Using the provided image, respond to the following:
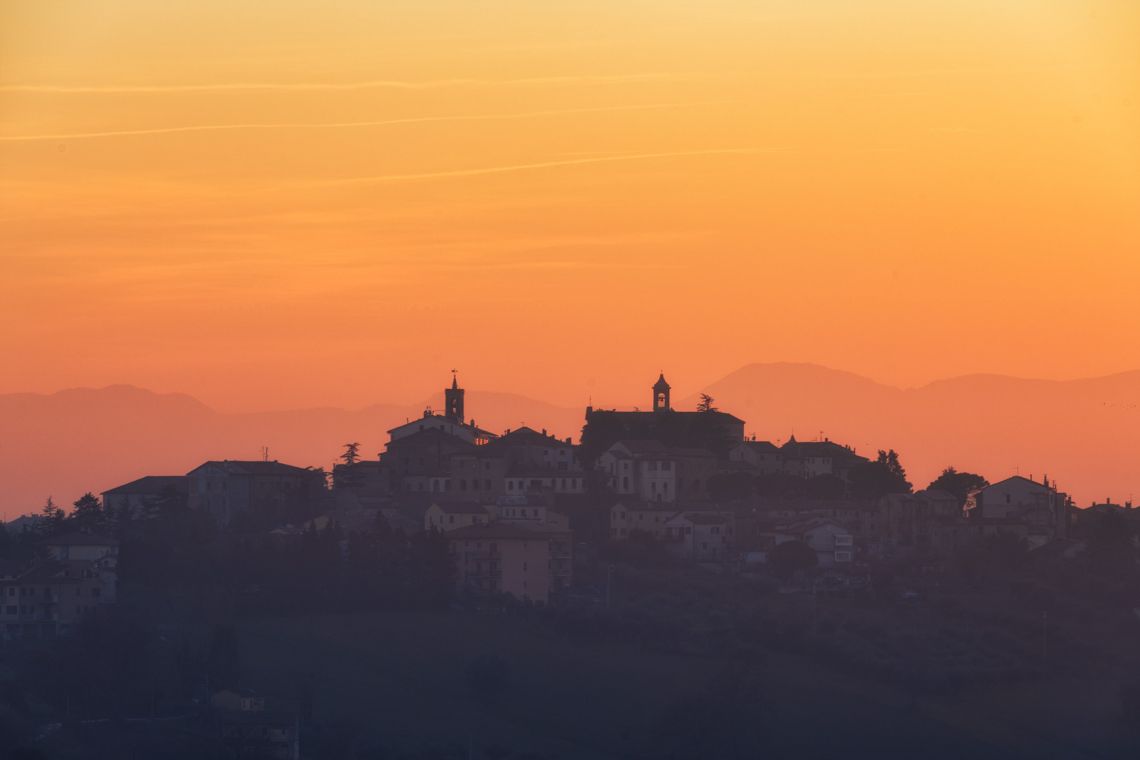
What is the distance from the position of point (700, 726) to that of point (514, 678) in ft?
23.9

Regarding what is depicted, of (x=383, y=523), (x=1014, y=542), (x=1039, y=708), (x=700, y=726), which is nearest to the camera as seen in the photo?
(x=700, y=726)

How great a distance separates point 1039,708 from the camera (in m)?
103

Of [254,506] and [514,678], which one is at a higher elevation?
[254,506]

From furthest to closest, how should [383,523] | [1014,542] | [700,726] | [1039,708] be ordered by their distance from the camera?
[1014,542] < [383,523] < [1039,708] < [700,726]

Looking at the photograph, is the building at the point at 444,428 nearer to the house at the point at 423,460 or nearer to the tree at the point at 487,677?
the house at the point at 423,460

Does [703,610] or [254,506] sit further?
[254,506]

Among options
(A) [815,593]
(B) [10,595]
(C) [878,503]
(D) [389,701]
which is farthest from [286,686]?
(C) [878,503]

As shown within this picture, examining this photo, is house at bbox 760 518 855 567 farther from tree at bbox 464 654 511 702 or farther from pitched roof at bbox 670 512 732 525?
tree at bbox 464 654 511 702

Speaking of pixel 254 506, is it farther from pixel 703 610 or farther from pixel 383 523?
pixel 703 610

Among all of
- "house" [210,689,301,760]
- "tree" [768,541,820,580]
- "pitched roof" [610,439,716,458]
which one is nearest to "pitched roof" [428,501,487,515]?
"tree" [768,541,820,580]

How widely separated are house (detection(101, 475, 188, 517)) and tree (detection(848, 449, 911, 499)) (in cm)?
2869

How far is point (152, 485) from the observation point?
12300cm

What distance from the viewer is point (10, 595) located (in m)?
103

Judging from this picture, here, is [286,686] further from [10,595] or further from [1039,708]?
[1039,708]
